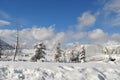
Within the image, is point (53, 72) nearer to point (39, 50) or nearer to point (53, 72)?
point (53, 72)

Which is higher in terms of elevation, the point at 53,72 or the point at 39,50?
the point at 39,50

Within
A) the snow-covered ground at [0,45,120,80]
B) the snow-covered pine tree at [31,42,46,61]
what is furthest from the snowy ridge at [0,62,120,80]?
the snow-covered pine tree at [31,42,46,61]

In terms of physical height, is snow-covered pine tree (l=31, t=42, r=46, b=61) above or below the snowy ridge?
above

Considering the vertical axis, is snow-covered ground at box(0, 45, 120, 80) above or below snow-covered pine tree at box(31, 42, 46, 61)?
below

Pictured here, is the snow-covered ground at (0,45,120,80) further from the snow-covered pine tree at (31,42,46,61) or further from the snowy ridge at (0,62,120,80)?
the snow-covered pine tree at (31,42,46,61)

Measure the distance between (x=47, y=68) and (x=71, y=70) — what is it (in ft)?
6.53

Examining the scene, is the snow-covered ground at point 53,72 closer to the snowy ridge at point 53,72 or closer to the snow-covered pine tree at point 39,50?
the snowy ridge at point 53,72

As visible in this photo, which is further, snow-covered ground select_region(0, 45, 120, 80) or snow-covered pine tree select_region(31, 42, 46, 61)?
snow-covered pine tree select_region(31, 42, 46, 61)

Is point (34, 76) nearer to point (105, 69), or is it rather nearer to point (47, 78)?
point (47, 78)

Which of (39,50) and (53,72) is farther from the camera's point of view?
(39,50)

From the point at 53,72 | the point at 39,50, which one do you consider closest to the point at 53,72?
the point at 53,72

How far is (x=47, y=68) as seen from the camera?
1755 centimetres

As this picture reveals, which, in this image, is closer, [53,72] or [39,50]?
[53,72]

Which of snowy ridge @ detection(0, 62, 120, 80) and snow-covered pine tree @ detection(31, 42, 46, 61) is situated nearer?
snowy ridge @ detection(0, 62, 120, 80)
